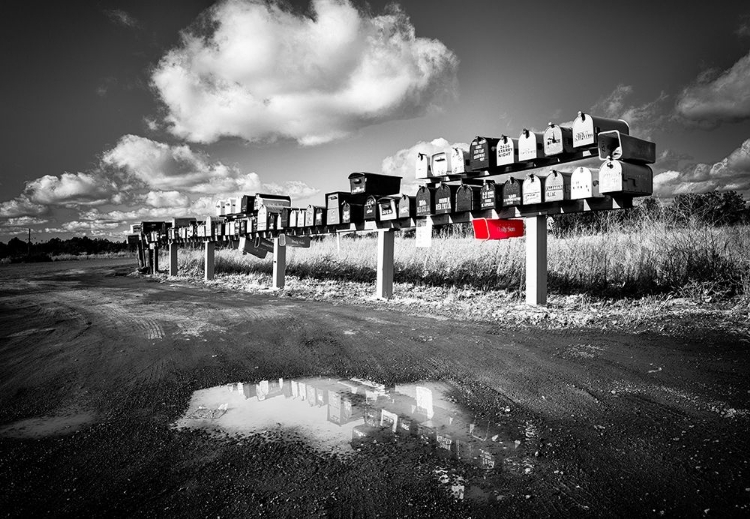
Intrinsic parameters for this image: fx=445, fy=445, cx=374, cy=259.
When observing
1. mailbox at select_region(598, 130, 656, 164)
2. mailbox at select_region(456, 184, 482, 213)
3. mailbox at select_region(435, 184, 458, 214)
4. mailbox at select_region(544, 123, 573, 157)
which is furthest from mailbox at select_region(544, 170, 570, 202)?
mailbox at select_region(435, 184, 458, 214)

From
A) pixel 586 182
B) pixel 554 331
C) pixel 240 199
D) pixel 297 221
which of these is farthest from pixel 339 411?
pixel 240 199

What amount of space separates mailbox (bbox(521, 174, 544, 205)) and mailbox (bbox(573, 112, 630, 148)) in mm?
623

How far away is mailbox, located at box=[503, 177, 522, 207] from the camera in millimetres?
6199

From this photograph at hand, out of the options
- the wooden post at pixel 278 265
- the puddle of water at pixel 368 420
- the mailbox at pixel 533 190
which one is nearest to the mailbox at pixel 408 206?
the mailbox at pixel 533 190

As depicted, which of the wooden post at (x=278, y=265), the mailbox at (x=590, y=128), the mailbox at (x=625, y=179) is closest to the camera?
the mailbox at (x=625, y=179)

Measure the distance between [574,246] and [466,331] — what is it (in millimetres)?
4385

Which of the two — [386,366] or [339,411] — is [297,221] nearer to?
[386,366]

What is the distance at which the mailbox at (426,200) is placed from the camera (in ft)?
24.1

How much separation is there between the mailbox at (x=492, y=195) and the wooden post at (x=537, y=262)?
58 centimetres

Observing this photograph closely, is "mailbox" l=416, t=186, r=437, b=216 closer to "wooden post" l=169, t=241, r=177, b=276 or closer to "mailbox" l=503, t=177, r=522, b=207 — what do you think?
"mailbox" l=503, t=177, r=522, b=207

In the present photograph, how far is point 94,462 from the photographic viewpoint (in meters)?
2.25

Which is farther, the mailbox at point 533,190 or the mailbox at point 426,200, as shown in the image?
the mailbox at point 426,200

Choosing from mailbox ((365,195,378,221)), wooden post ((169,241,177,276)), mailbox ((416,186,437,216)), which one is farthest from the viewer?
wooden post ((169,241,177,276))

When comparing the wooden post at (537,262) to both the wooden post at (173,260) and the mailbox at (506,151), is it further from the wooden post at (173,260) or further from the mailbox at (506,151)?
the wooden post at (173,260)
